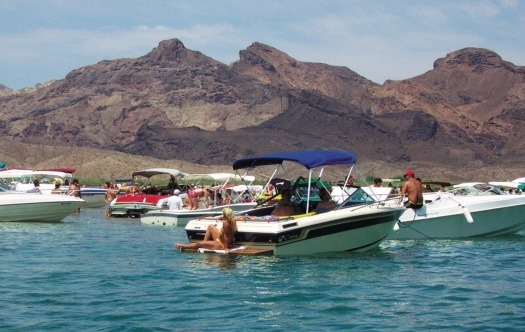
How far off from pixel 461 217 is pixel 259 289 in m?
11.3

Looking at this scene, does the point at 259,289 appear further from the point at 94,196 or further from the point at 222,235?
the point at 94,196

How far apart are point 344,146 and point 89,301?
508ft

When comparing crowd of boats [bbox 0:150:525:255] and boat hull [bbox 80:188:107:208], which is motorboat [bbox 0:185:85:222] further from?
boat hull [bbox 80:188:107:208]

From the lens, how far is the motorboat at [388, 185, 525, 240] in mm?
25312

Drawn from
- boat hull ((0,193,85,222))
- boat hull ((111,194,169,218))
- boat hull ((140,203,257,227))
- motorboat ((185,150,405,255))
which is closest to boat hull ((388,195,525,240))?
motorboat ((185,150,405,255))

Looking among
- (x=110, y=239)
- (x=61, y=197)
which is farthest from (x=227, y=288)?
(x=61, y=197)

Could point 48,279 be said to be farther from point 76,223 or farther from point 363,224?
point 76,223

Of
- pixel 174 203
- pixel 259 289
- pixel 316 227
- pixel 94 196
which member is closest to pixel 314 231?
pixel 316 227

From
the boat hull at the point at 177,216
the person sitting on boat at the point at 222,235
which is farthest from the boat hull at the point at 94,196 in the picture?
the person sitting on boat at the point at 222,235

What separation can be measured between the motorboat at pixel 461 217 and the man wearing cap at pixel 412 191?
1.31 ft

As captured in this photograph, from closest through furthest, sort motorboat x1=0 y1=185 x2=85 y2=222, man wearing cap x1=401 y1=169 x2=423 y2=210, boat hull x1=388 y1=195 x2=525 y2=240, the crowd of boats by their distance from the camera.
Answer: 1. the crowd of boats
2. man wearing cap x1=401 y1=169 x2=423 y2=210
3. boat hull x1=388 y1=195 x2=525 y2=240
4. motorboat x1=0 y1=185 x2=85 y2=222

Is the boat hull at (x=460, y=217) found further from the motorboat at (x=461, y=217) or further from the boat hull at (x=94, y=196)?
the boat hull at (x=94, y=196)

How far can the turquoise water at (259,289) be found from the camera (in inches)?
524

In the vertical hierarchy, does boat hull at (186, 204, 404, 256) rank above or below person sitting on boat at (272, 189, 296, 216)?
below
